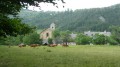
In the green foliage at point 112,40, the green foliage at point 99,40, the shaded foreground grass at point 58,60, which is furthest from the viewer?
the green foliage at point 112,40

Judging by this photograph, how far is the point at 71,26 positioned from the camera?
18250cm

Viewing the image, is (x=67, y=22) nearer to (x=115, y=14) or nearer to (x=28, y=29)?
(x=115, y=14)

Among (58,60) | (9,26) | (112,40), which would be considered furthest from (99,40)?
(58,60)

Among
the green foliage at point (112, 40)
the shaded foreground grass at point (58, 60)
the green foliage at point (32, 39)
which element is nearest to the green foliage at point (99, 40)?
the green foliage at point (112, 40)

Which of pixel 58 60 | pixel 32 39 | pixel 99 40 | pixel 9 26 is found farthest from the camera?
pixel 32 39

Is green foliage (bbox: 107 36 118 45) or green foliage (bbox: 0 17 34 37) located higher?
green foliage (bbox: 0 17 34 37)

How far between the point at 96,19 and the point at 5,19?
173m

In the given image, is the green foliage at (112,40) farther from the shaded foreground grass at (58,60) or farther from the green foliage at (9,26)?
the green foliage at (9,26)

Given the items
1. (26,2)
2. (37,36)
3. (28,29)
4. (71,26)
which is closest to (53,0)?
(26,2)

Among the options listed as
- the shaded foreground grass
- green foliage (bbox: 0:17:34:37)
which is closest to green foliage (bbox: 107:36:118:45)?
the shaded foreground grass

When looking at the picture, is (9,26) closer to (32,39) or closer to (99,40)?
(99,40)

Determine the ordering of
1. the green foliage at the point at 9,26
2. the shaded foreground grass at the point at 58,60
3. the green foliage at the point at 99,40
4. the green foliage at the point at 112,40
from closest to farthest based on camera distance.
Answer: the shaded foreground grass at the point at 58,60 < the green foliage at the point at 9,26 < the green foliage at the point at 99,40 < the green foliage at the point at 112,40

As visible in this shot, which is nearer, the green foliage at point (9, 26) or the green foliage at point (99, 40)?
the green foliage at point (9, 26)

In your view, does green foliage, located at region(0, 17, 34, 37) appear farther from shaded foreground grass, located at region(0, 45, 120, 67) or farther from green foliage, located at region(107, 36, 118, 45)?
green foliage, located at region(107, 36, 118, 45)
